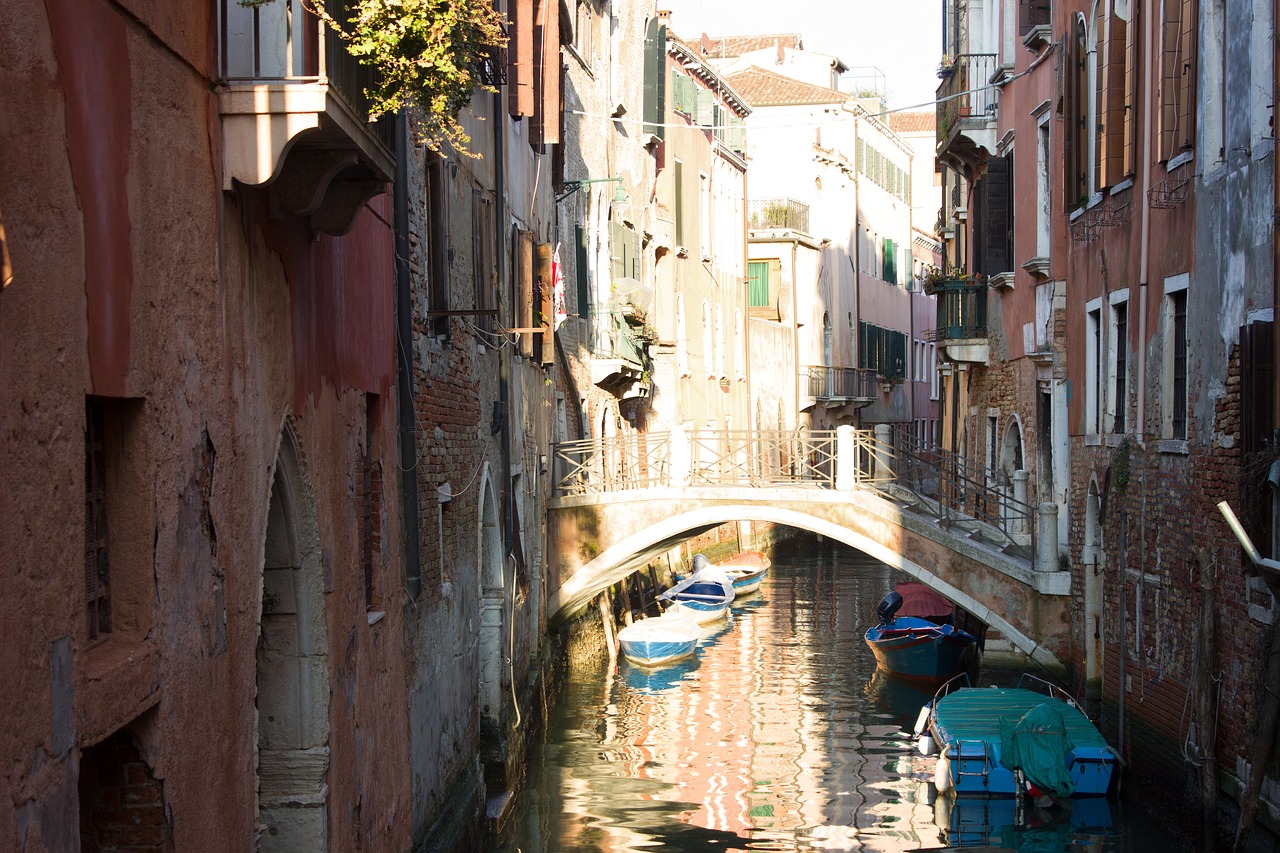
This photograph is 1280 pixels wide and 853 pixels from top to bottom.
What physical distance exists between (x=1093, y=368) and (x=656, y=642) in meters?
8.64

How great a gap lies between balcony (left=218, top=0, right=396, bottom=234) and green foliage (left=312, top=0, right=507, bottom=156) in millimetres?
95

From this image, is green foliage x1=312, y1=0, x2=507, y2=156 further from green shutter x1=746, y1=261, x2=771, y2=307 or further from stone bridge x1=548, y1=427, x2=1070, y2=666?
green shutter x1=746, y1=261, x2=771, y2=307

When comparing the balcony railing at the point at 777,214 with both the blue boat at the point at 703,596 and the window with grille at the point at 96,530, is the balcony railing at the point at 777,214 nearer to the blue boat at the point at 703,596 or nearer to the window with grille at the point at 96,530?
the blue boat at the point at 703,596

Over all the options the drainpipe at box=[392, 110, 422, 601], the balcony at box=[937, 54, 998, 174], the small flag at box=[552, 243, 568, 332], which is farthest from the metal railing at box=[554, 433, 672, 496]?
the drainpipe at box=[392, 110, 422, 601]

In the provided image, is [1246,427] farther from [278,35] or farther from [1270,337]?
[278,35]

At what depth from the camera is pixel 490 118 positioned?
1342 cm

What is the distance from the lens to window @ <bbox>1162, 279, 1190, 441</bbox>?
1134 centimetres

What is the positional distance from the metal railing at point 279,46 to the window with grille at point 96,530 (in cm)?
146

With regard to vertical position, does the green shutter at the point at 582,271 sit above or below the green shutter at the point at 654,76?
below

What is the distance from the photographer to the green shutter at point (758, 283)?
120ft

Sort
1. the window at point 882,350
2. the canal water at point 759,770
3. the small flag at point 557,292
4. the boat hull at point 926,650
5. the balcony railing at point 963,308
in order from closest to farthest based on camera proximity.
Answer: the canal water at point 759,770, the small flag at point 557,292, the boat hull at point 926,650, the balcony railing at point 963,308, the window at point 882,350

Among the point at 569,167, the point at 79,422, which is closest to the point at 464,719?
the point at 79,422

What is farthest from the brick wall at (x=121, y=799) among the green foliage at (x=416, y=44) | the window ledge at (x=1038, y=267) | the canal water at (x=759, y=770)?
the window ledge at (x=1038, y=267)

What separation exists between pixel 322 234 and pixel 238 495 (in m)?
1.78
